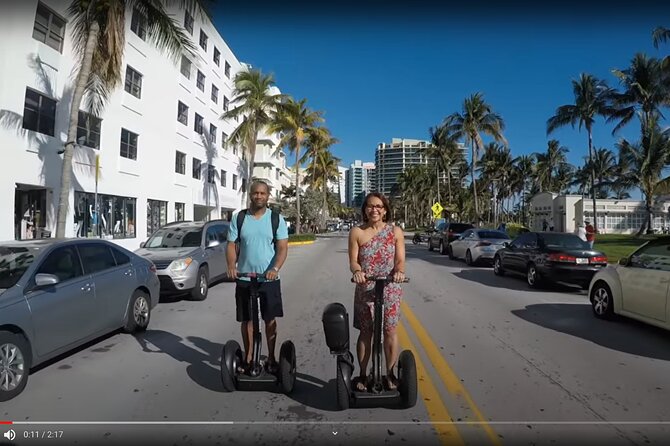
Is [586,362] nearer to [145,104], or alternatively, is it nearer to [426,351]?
[426,351]

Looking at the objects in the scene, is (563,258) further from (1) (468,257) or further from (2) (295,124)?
(2) (295,124)

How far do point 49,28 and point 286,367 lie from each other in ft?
60.1

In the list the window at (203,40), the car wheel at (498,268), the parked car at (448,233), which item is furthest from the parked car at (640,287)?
the window at (203,40)

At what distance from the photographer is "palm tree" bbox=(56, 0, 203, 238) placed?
486 inches

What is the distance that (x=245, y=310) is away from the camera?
167 inches

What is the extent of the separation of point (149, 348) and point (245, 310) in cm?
244

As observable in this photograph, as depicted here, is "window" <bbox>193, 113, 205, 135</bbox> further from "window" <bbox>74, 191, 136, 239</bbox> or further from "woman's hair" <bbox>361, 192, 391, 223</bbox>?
"woman's hair" <bbox>361, 192, 391, 223</bbox>

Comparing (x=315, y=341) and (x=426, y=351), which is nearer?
(x=426, y=351)

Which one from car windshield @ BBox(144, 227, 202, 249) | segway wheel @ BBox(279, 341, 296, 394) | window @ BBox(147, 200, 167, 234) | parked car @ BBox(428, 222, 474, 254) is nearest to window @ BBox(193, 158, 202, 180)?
window @ BBox(147, 200, 167, 234)

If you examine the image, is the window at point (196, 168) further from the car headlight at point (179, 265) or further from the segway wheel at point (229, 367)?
the segway wheel at point (229, 367)

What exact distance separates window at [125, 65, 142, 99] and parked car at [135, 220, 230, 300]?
14.2 meters

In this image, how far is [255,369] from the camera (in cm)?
428

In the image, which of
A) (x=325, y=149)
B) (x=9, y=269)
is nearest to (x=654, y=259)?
(x=9, y=269)

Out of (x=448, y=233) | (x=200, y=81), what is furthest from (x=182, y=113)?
(x=448, y=233)
